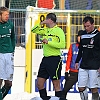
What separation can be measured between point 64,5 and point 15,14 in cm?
363

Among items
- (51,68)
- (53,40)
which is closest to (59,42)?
(53,40)

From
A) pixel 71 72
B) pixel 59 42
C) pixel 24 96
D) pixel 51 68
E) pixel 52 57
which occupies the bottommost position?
pixel 24 96

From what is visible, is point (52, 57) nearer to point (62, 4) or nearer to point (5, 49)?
point (5, 49)

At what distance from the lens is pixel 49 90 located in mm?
11453

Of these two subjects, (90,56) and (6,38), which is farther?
(6,38)

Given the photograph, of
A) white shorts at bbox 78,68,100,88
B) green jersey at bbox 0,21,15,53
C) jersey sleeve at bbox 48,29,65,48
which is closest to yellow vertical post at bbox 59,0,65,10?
green jersey at bbox 0,21,15,53

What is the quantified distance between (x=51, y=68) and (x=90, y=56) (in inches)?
31.8

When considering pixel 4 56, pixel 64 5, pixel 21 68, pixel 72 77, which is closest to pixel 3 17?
pixel 4 56

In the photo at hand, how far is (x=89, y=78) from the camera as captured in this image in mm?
8719

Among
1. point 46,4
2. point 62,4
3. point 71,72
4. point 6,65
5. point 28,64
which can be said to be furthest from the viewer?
point 62,4

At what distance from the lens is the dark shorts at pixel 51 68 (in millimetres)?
8836

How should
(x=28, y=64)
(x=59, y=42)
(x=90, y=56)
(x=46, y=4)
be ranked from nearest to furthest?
1. (x=90, y=56)
2. (x=59, y=42)
3. (x=28, y=64)
4. (x=46, y=4)

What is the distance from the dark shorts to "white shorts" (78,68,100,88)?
1.50 ft

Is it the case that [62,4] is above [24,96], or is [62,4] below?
above
